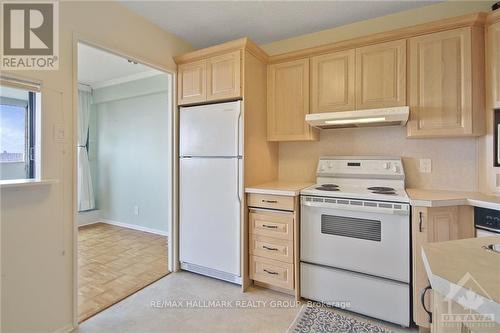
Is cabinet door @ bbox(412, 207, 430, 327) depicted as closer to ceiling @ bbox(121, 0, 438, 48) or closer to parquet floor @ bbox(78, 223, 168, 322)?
ceiling @ bbox(121, 0, 438, 48)

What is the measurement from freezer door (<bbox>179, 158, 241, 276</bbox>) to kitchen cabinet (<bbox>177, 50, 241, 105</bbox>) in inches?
24.8

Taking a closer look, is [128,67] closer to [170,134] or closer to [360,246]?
[170,134]

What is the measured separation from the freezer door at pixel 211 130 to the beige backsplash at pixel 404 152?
0.81 meters

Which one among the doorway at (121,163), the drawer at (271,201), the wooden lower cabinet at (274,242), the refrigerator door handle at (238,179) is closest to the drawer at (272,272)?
the wooden lower cabinet at (274,242)

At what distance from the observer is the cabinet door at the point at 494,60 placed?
1854mm

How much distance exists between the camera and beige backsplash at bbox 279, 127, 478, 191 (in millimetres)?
2186

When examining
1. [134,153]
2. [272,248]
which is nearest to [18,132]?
[272,248]

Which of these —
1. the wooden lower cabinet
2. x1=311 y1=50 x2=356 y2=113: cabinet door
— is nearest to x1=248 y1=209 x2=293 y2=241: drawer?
the wooden lower cabinet

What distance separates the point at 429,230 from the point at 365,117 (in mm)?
936

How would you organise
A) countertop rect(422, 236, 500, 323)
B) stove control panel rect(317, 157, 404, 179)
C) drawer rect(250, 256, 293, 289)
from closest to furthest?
countertop rect(422, 236, 500, 323), drawer rect(250, 256, 293, 289), stove control panel rect(317, 157, 404, 179)

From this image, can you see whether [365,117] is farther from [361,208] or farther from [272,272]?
[272,272]

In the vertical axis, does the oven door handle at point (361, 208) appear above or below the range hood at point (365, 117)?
below

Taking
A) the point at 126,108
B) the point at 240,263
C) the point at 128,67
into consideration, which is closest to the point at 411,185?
the point at 240,263

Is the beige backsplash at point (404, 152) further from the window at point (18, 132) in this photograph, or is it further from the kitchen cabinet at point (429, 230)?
the window at point (18, 132)
